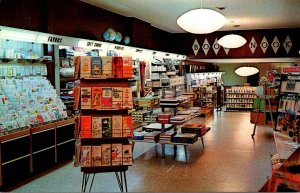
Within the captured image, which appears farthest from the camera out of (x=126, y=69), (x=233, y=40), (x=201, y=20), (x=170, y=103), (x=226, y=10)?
(x=226, y=10)

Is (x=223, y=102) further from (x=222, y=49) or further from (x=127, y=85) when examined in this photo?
(x=127, y=85)

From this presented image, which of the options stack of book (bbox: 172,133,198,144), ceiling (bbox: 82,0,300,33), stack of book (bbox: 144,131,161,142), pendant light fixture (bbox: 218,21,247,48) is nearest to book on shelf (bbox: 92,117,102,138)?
stack of book (bbox: 144,131,161,142)

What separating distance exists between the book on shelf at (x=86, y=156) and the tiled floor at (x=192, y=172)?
1027 mm

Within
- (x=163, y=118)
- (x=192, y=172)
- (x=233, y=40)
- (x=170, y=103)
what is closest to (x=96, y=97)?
(x=192, y=172)

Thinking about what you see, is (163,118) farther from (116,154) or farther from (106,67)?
(106,67)

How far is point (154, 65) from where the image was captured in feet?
37.4

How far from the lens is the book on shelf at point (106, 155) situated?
438cm

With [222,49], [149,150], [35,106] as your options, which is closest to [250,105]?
[222,49]

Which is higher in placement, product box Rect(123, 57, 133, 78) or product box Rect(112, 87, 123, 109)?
product box Rect(123, 57, 133, 78)

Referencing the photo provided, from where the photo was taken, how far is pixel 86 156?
14.2 feet

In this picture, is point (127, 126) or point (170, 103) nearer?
point (127, 126)

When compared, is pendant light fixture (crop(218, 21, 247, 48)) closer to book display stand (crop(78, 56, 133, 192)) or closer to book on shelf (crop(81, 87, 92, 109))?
book display stand (crop(78, 56, 133, 192))

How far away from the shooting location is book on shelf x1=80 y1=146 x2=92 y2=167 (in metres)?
4.34

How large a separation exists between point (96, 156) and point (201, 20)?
7.59 ft
